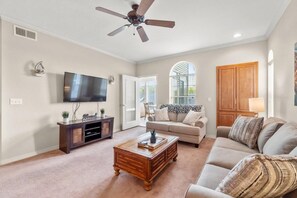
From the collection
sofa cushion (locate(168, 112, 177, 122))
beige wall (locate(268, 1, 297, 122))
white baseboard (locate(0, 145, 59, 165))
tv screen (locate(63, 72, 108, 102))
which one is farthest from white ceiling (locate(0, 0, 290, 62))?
white baseboard (locate(0, 145, 59, 165))

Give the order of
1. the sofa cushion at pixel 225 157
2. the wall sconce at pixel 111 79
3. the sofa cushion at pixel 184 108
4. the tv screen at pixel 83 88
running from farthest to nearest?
the wall sconce at pixel 111 79
the sofa cushion at pixel 184 108
the tv screen at pixel 83 88
the sofa cushion at pixel 225 157

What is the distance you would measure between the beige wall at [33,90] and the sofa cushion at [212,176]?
336 centimetres

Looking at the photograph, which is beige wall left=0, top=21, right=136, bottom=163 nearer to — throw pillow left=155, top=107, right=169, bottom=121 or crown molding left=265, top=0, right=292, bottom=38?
throw pillow left=155, top=107, right=169, bottom=121

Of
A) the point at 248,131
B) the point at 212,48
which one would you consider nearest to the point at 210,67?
the point at 212,48

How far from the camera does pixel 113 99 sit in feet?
16.0

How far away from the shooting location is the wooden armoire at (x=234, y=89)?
370cm

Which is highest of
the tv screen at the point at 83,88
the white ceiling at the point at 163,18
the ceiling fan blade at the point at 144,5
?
the white ceiling at the point at 163,18

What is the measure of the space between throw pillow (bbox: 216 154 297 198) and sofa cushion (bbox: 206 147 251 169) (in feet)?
2.68

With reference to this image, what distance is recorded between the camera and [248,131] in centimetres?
217

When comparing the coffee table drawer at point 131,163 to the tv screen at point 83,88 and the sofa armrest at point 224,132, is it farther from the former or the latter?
the tv screen at point 83,88

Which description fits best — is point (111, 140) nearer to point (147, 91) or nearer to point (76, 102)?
point (76, 102)

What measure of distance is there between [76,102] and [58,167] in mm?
1689

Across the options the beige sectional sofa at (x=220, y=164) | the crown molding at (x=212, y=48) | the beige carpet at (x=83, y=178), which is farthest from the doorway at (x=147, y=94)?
the beige sectional sofa at (x=220, y=164)

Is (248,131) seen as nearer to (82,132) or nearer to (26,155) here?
(82,132)
